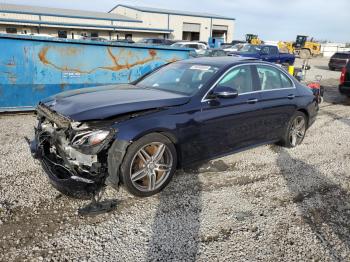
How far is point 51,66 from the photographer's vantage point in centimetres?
763

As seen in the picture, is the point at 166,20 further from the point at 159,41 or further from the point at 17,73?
the point at 17,73

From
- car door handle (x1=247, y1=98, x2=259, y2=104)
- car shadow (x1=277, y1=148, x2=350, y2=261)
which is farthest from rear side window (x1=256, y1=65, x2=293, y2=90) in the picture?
car shadow (x1=277, y1=148, x2=350, y2=261)

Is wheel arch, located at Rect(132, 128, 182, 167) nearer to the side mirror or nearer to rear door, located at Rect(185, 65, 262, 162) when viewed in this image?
rear door, located at Rect(185, 65, 262, 162)

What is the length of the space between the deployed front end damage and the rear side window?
2785 mm

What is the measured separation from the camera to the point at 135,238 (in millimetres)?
3199

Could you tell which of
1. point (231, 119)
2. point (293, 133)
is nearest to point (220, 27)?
point (293, 133)

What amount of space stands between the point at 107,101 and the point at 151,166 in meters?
0.92

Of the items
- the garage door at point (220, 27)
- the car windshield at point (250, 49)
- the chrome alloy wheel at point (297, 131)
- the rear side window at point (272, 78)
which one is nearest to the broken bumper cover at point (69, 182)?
the rear side window at point (272, 78)

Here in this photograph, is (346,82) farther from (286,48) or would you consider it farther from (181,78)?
(286,48)

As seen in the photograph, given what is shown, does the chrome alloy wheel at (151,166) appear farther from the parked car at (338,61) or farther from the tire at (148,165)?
the parked car at (338,61)

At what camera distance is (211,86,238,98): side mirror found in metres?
4.30

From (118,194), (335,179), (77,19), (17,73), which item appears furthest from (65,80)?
(77,19)

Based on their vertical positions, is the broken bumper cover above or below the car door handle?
below

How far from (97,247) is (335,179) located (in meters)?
3.50
